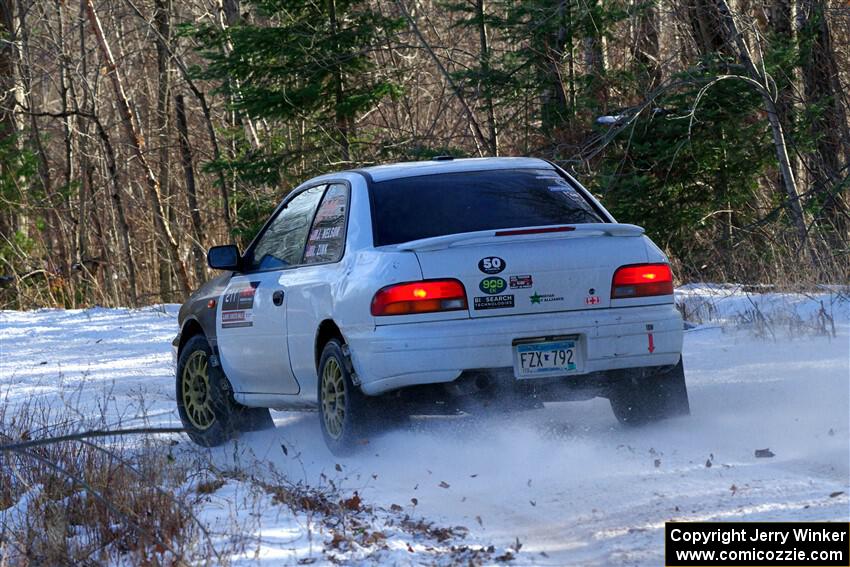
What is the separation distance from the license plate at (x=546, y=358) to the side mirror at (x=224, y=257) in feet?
8.52

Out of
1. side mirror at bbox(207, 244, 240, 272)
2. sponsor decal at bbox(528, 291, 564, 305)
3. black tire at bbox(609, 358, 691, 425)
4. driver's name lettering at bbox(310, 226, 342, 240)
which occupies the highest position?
driver's name lettering at bbox(310, 226, 342, 240)

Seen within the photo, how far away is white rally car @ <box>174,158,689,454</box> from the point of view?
653 centimetres

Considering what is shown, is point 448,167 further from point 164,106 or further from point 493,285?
point 164,106

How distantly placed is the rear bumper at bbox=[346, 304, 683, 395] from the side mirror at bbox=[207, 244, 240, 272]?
187 cm

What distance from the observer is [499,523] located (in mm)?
5438

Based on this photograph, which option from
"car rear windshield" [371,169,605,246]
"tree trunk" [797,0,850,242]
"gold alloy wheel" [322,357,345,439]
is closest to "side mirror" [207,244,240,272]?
"car rear windshield" [371,169,605,246]

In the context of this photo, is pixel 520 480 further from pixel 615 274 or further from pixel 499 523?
pixel 615 274

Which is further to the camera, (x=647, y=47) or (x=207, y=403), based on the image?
(x=647, y=47)

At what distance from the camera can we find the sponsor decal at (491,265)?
6559mm

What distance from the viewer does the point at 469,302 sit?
6535 mm

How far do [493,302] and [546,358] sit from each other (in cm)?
42

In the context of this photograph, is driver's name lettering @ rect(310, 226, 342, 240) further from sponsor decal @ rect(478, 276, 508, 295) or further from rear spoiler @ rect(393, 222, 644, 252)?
sponsor decal @ rect(478, 276, 508, 295)

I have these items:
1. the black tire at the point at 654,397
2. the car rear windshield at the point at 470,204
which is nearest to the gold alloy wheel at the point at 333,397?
the car rear windshield at the point at 470,204

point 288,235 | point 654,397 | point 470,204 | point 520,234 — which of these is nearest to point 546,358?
point 520,234
